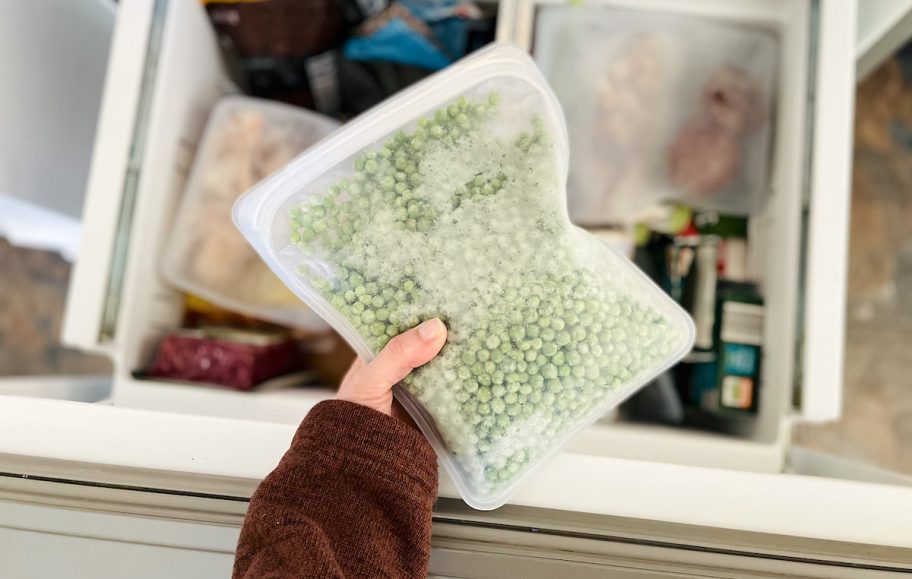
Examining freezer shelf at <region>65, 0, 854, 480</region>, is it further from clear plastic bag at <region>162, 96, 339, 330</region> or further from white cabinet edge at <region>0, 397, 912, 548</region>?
white cabinet edge at <region>0, 397, 912, 548</region>

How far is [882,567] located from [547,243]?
46cm

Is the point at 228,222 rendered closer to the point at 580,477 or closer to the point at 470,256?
the point at 470,256

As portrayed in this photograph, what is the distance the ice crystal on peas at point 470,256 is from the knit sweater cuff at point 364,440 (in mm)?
55

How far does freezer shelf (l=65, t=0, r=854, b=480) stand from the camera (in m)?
0.80

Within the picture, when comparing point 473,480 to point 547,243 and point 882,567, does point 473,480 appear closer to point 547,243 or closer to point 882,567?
point 547,243

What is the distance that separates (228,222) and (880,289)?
4.54 ft

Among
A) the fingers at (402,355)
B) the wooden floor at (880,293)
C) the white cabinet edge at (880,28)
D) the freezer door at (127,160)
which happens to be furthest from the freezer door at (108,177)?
the wooden floor at (880,293)

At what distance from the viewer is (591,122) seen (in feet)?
3.09

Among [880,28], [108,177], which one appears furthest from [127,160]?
[880,28]

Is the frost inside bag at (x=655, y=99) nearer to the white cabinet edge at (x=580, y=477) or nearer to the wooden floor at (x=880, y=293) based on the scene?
the white cabinet edge at (x=580, y=477)

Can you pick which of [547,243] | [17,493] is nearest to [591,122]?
[547,243]

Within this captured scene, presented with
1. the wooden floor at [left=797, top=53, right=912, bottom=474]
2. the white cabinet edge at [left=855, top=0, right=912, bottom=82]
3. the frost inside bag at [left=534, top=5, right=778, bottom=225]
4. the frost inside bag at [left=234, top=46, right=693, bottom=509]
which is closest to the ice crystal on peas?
the frost inside bag at [left=234, top=46, right=693, bottom=509]

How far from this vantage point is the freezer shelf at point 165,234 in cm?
80

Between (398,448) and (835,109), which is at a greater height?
(835,109)
